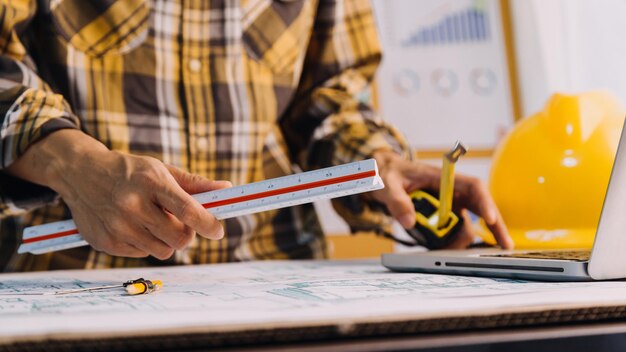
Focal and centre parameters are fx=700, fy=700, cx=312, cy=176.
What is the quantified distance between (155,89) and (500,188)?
496mm

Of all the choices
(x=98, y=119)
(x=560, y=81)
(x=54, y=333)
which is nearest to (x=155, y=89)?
(x=98, y=119)

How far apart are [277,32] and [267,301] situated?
27.1 inches

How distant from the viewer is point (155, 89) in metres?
0.97

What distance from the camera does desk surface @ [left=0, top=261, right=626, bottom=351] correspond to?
1.16ft

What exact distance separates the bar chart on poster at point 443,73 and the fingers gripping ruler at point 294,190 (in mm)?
A: 1314

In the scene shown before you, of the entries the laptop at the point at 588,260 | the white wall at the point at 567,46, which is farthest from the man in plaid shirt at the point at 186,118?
the white wall at the point at 567,46

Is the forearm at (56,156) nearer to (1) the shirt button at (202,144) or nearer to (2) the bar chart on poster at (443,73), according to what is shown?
(1) the shirt button at (202,144)

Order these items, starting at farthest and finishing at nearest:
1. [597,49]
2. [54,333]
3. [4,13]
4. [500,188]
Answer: [597,49] → [500,188] → [4,13] → [54,333]

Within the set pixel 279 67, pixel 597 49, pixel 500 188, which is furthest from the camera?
pixel 597 49

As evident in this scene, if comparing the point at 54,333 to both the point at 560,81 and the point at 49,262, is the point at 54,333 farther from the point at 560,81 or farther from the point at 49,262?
the point at 560,81

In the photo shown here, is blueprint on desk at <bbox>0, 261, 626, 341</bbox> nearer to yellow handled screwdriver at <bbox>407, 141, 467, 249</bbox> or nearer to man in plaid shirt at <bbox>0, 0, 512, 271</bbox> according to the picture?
man in plaid shirt at <bbox>0, 0, 512, 271</bbox>

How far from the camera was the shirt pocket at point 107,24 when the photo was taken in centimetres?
Answer: 94

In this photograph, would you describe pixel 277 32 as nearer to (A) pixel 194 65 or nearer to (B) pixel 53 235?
(A) pixel 194 65

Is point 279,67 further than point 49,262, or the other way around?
point 279,67
